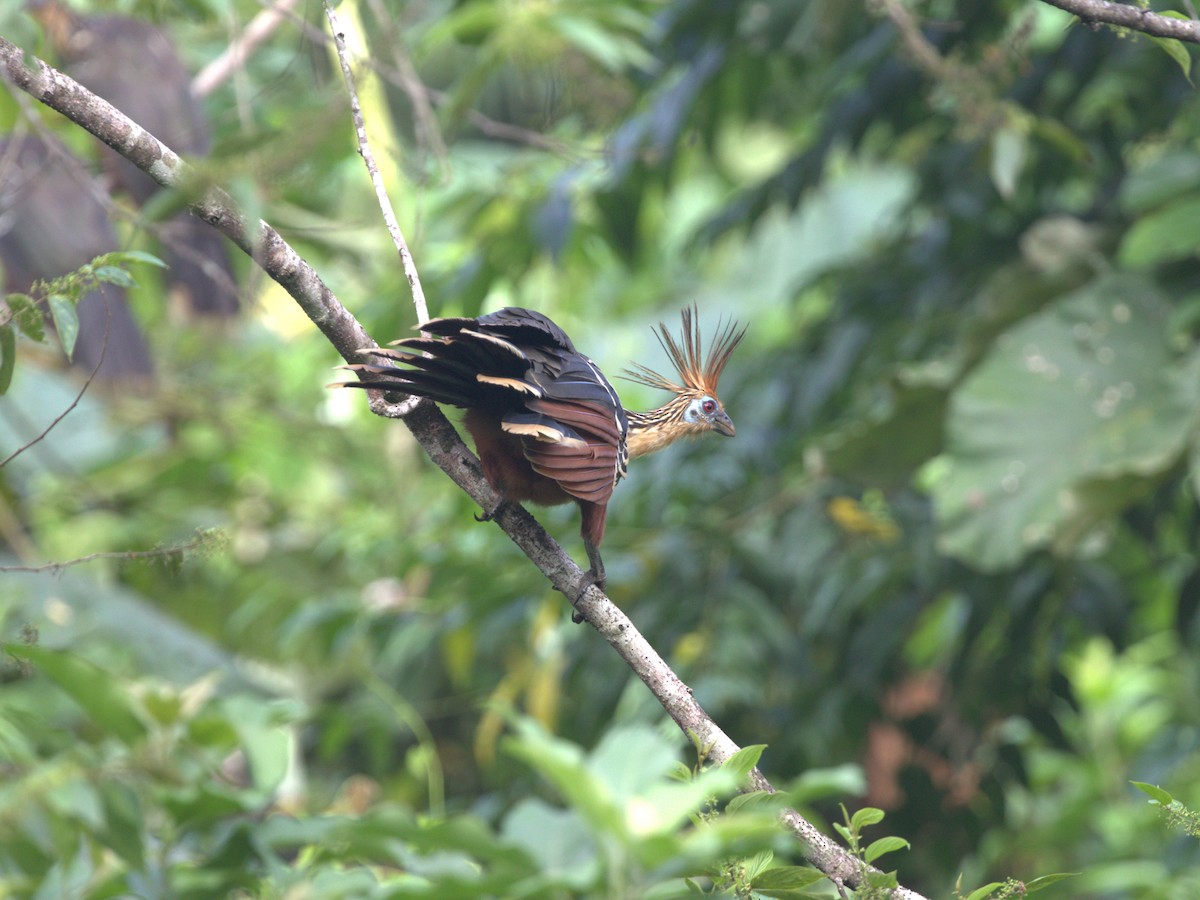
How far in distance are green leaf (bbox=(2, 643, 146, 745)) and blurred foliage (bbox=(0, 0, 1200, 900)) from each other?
1cm

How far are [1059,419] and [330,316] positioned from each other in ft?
7.08

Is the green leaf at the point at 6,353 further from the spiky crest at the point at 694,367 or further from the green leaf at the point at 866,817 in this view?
the green leaf at the point at 866,817

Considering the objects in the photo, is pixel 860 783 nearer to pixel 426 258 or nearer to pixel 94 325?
pixel 94 325

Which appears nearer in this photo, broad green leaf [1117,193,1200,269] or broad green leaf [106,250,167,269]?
broad green leaf [106,250,167,269]

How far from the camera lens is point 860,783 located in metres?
1.09

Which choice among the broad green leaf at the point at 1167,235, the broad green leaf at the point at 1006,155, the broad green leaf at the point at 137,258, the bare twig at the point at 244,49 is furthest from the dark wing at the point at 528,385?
the bare twig at the point at 244,49

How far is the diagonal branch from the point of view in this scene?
155 centimetres

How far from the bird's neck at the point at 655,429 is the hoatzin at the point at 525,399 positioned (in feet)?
0.87

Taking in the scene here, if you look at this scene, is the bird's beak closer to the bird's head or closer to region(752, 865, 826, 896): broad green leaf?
the bird's head

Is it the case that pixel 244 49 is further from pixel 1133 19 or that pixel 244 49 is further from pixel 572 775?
pixel 572 775

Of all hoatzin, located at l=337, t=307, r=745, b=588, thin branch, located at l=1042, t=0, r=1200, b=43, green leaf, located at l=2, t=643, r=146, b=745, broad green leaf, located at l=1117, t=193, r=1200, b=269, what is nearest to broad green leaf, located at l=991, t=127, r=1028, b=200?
broad green leaf, located at l=1117, t=193, r=1200, b=269

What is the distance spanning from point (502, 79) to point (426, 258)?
13.2 feet

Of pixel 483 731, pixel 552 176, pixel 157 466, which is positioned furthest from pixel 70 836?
pixel 157 466

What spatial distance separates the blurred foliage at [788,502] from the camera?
246 centimetres
